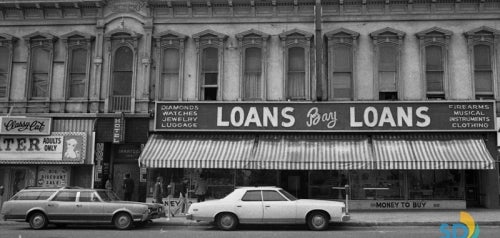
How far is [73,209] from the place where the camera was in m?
15.7

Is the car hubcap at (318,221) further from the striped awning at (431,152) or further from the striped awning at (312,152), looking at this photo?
the striped awning at (431,152)

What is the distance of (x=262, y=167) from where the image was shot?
19.1 m

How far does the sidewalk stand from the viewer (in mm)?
15969

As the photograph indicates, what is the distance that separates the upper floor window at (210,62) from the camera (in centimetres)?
2147

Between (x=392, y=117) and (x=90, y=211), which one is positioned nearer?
(x=90, y=211)


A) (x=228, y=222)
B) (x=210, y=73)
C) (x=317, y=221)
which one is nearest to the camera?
(x=317, y=221)

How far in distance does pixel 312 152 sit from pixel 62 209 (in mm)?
9439

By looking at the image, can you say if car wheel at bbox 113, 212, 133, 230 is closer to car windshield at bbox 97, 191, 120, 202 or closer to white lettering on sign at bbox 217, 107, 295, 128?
car windshield at bbox 97, 191, 120, 202

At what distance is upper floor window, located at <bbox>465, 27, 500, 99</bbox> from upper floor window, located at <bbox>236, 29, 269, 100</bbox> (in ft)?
28.0

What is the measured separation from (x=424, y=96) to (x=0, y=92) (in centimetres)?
1869

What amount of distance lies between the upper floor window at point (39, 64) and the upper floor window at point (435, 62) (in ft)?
52.8

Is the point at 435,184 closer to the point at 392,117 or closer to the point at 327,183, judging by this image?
the point at 392,117

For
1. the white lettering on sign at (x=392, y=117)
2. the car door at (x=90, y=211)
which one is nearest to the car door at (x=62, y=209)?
the car door at (x=90, y=211)

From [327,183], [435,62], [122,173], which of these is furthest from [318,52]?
[122,173]
